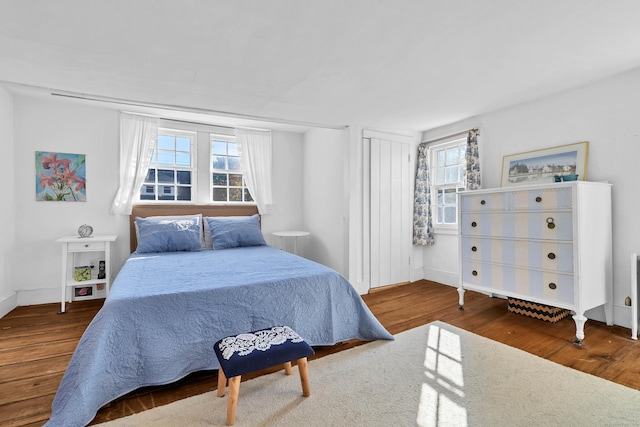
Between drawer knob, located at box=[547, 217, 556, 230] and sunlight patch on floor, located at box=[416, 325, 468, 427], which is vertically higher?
drawer knob, located at box=[547, 217, 556, 230]

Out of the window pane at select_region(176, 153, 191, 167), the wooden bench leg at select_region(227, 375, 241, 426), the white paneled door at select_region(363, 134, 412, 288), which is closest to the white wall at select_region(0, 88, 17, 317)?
the window pane at select_region(176, 153, 191, 167)

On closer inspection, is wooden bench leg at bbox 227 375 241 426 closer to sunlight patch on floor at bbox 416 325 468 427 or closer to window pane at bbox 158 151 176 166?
sunlight patch on floor at bbox 416 325 468 427

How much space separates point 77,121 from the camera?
364 cm

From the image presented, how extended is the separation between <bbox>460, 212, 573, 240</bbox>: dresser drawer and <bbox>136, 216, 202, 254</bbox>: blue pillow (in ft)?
10.6

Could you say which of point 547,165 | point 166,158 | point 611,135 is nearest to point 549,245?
point 547,165

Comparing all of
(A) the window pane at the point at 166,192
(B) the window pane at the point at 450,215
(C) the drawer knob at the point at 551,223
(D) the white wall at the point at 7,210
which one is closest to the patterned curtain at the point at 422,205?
(B) the window pane at the point at 450,215

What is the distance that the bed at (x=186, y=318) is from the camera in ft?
5.32

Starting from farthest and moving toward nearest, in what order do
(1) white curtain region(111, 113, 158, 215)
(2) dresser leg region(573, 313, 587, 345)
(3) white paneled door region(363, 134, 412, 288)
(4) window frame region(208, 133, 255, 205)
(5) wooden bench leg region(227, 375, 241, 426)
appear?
(4) window frame region(208, 133, 255, 205)
(3) white paneled door region(363, 134, 412, 288)
(1) white curtain region(111, 113, 158, 215)
(2) dresser leg region(573, 313, 587, 345)
(5) wooden bench leg region(227, 375, 241, 426)

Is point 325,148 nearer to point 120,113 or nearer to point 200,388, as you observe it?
point 120,113

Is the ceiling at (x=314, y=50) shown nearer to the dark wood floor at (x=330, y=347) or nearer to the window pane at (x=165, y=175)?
the window pane at (x=165, y=175)

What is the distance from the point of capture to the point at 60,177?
3.57 meters

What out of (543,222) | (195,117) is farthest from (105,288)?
(543,222)

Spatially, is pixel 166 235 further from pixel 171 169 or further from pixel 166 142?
pixel 166 142

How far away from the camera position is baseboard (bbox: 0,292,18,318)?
3066mm
